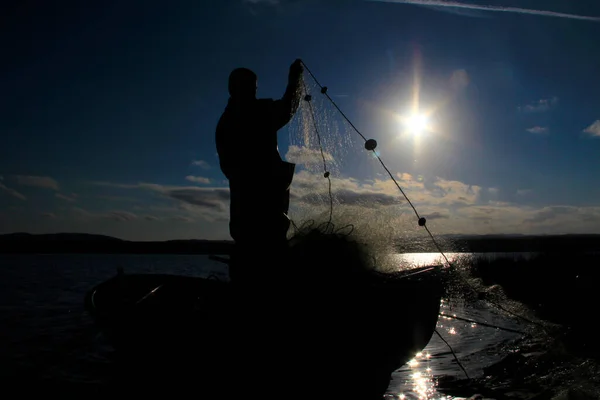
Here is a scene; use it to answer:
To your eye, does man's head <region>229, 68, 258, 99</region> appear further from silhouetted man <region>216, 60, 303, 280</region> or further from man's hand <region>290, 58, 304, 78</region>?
man's hand <region>290, 58, 304, 78</region>

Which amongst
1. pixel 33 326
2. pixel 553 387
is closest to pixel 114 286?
pixel 33 326

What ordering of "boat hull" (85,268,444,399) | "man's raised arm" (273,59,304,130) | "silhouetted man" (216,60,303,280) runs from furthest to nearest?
1. "man's raised arm" (273,59,304,130)
2. "silhouetted man" (216,60,303,280)
3. "boat hull" (85,268,444,399)

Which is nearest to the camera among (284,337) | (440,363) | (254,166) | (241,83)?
(284,337)

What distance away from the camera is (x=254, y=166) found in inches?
214

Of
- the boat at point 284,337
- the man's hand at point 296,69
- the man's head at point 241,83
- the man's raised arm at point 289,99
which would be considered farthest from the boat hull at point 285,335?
the man's hand at point 296,69

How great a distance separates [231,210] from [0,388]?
7.01 metres

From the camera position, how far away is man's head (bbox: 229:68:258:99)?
5586mm

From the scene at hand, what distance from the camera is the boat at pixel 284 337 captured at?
430 cm

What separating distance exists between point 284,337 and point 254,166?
7.73ft

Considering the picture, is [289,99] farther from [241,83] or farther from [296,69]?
[241,83]

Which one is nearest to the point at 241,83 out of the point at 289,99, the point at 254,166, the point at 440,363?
the point at 289,99

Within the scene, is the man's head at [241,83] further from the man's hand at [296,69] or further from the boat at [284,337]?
the boat at [284,337]

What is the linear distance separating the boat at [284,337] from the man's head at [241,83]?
→ 2732mm

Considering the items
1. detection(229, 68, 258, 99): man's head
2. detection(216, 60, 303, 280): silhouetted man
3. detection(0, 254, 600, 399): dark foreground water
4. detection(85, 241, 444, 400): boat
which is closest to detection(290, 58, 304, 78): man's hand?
detection(216, 60, 303, 280): silhouetted man
